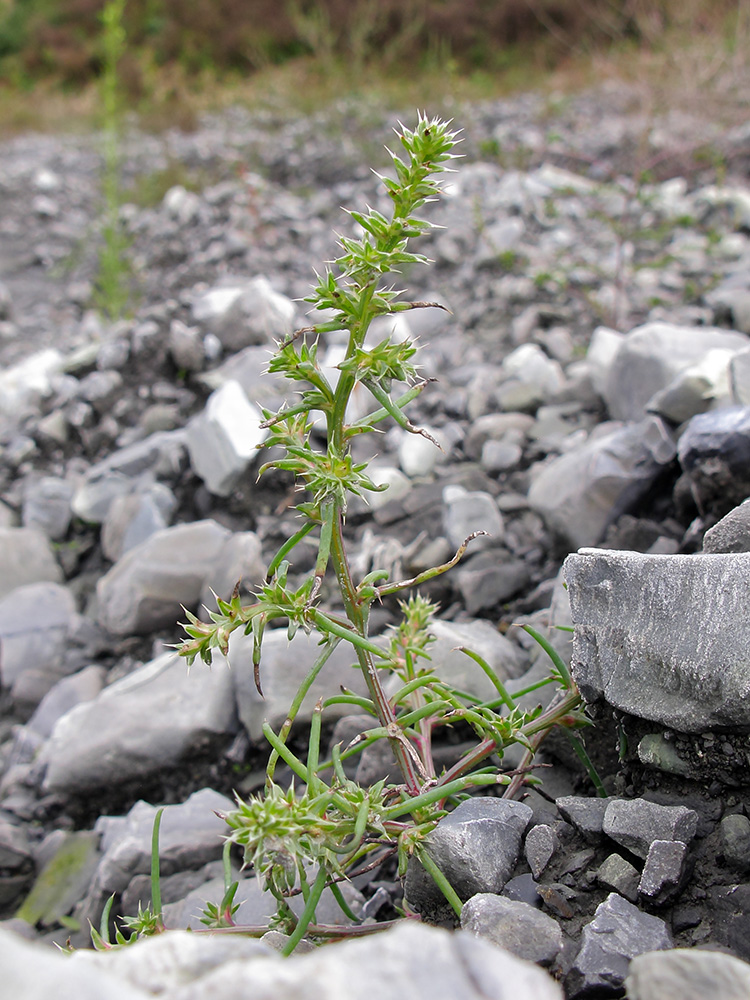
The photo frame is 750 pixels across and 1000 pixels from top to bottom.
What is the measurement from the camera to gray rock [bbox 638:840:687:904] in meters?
1.08

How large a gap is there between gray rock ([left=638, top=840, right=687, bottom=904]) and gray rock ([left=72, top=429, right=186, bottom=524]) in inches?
97.7

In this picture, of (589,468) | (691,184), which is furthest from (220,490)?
(691,184)

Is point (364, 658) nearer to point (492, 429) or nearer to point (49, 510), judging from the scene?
point (492, 429)

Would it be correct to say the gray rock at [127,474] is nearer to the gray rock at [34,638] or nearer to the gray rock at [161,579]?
the gray rock at [34,638]

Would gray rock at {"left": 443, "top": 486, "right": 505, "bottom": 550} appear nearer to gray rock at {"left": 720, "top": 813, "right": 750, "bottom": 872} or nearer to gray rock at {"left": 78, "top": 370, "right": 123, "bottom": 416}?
gray rock at {"left": 720, "top": 813, "right": 750, "bottom": 872}

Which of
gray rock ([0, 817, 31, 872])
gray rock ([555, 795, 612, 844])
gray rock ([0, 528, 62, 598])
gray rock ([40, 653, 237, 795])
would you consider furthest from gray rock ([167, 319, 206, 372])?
gray rock ([555, 795, 612, 844])

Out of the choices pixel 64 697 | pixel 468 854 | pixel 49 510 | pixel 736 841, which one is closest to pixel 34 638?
pixel 64 697

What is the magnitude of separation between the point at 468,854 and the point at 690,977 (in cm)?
45

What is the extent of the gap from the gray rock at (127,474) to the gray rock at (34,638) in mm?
453

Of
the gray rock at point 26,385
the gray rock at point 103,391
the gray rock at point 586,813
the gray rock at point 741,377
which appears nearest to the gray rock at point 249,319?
the gray rock at point 103,391

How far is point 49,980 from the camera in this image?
0.61 meters

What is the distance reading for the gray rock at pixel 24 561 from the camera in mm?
3131

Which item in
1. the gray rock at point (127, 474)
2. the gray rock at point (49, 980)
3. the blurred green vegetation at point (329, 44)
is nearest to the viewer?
the gray rock at point (49, 980)

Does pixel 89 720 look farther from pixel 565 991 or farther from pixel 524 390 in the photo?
pixel 524 390
